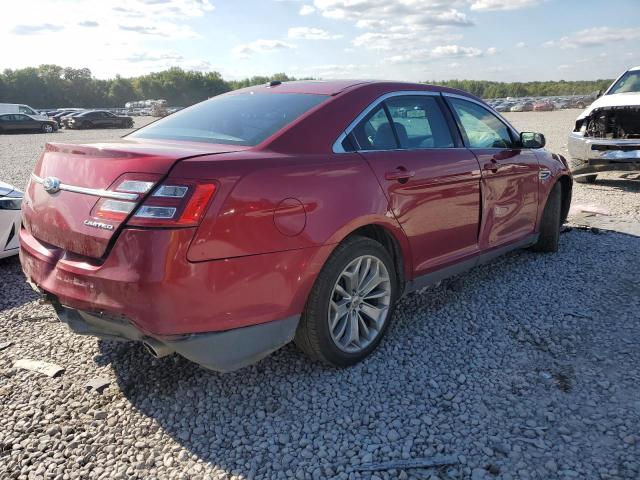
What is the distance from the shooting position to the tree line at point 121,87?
7781 cm

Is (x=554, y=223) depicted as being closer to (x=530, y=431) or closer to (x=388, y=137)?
(x=388, y=137)

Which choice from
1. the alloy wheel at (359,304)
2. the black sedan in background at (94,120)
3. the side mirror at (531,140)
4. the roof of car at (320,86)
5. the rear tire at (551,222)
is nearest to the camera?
the alloy wheel at (359,304)

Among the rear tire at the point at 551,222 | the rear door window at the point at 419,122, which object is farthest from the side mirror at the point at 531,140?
the rear door window at the point at 419,122

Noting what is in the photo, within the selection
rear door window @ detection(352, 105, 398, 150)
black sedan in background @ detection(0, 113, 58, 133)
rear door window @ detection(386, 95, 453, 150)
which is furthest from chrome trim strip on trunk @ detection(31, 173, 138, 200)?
black sedan in background @ detection(0, 113, 58, 133)

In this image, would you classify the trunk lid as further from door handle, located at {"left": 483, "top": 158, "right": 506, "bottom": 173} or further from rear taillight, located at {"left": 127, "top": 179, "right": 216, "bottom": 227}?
door handle, located at {"left": 483, "top": 158, "right": 506, "bottom": 173}

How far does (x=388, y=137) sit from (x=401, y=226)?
1.88 ft

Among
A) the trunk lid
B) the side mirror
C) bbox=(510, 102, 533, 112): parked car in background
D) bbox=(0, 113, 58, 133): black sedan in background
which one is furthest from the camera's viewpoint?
bbox=(510, 102, 533, 112): parked car in background

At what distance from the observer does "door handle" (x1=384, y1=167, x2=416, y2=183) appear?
3.13 metres

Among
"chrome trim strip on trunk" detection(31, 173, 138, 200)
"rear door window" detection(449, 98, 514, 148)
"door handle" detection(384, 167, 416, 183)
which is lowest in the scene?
"door handle" detection(384, 167, 416, 183)

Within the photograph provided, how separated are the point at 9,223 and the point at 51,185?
2.58 meters

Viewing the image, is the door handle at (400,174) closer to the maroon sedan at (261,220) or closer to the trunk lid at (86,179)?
the maroon sedan at (261,220)

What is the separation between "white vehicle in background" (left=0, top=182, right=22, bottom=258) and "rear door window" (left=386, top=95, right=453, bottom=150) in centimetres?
358

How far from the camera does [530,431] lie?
8.23 ft

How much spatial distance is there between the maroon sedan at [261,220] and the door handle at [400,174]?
0.04ft
